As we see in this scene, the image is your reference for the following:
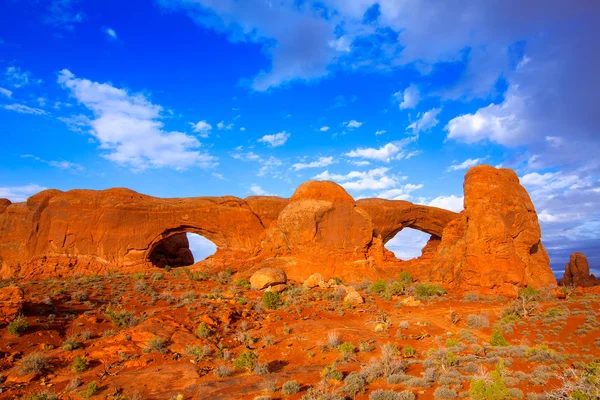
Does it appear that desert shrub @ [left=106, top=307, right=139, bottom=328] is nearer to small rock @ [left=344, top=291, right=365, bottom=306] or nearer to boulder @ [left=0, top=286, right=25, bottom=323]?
boulder @ [left=0, top=286, right=25, bottom=323]

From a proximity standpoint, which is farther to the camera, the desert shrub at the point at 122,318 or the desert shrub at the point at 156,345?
the desert shrub at the point at 122,318

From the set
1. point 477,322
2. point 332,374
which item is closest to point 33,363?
point 332,374

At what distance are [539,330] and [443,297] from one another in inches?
276

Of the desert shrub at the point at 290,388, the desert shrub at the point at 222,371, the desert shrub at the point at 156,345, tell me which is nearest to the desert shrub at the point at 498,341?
the desert shrub at the point at 290,388

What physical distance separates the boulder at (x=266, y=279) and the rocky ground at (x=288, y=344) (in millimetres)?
1106

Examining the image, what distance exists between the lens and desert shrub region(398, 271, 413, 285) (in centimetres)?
2398

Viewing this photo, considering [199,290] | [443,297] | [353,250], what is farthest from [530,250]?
[199,290]

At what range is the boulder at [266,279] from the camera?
22078mm

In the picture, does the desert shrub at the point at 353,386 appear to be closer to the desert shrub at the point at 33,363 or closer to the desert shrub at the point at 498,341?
the desert shrub at the point at 498,341

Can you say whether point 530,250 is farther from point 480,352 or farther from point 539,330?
point 480,352

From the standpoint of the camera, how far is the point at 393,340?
42.6 feet

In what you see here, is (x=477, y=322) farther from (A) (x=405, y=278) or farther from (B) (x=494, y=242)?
(A) (x=405, y=278)

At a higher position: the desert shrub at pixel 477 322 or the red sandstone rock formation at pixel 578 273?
the red sandstone rock formation at pixel 578 273

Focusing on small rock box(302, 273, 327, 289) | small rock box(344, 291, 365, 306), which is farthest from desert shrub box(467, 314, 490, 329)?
small rock box(302, 273, 327, 289)
